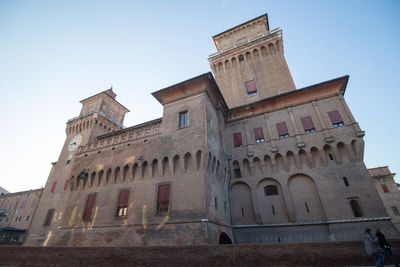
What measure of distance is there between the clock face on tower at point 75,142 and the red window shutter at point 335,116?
2957cm

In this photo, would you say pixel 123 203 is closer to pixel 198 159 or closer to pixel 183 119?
pixel 198 159

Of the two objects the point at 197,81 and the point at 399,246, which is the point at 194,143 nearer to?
the point at 197,81

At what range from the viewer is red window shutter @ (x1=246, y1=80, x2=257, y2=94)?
76.3ft

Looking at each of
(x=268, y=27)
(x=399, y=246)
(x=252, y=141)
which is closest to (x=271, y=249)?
(x=399, y=246)

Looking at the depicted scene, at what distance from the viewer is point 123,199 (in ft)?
50.7

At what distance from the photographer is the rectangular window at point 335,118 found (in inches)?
629

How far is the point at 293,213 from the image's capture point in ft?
48.2

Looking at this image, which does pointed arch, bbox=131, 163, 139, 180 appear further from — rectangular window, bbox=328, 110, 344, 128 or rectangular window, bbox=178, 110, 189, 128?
rectangular window, bbox=328, 110, 344, 128

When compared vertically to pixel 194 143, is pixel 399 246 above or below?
below

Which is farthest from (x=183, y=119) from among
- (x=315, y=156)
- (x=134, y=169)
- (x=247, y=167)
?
(x=315, y=156)

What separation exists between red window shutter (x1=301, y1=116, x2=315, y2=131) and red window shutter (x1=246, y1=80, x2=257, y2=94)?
766 centimetres

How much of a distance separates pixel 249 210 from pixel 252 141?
6.30 m

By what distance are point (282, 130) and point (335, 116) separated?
4.40 m

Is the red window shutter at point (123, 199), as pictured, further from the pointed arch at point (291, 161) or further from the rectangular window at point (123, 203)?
the pointed arch at point (291, 161)
